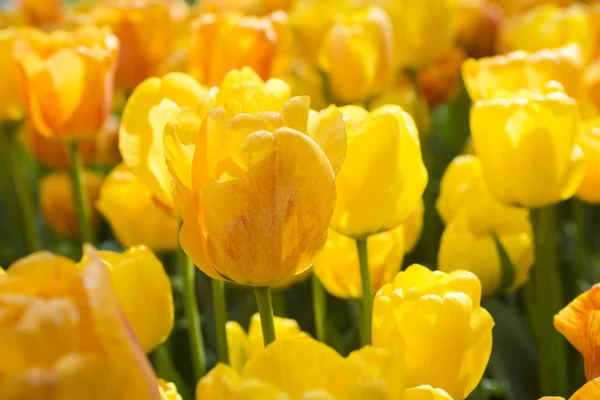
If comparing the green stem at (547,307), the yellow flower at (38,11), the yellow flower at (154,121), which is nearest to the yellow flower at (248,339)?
the yellow flower at (154,121)

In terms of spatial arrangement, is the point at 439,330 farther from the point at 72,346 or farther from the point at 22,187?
the point at 22,187

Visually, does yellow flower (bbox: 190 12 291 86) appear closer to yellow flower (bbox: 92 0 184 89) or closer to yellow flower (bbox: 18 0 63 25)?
yellow flower (bbox: 92 0 184 89)

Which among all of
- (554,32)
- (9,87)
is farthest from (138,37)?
(554,32)

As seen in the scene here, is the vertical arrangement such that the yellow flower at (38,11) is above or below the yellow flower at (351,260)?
below

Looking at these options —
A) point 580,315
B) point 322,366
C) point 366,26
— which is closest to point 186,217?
point 322,366

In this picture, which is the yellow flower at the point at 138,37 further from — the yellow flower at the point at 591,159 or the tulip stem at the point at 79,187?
the yellow flower at the point at 591,159

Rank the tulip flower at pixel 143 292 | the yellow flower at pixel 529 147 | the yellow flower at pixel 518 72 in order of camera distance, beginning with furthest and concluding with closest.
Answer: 1. the yellow flower at pixel 518 72
2. the yellow flower at pixel 529 147
3. the tulip flower at pixel 143 292
